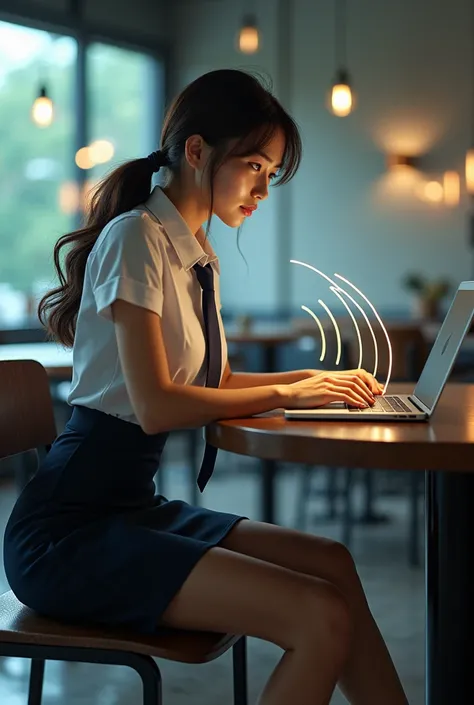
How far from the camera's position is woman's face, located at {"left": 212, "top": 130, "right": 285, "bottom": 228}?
1522 mm

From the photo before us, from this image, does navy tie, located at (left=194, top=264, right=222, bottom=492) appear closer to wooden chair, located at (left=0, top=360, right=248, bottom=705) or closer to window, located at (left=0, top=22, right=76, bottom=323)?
wooden chair, located at (left=0, top=360, right=248, bottom=705)

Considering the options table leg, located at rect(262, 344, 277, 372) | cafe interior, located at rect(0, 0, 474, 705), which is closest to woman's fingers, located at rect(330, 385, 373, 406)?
cafe interior, located at rect(0, 0, 474, 705)

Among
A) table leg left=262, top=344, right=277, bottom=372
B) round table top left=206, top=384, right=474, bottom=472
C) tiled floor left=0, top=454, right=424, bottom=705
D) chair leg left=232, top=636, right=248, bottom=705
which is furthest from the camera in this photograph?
table leg left=262, top=344, right=277, bottom=372

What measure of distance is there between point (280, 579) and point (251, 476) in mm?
4126

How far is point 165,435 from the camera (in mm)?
1489

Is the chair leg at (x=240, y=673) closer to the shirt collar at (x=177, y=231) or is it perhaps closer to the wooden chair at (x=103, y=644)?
the wooden chair at (x=103, y=644)

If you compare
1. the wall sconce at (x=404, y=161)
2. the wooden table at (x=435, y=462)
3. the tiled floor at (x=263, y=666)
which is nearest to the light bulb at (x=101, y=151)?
the wall sconce at (x=404, y=161)

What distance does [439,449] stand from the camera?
3.99 feet

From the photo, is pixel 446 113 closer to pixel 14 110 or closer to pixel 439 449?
pixel 14 110

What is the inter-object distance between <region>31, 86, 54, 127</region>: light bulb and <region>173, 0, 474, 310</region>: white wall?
209 cm

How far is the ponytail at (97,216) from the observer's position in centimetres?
157

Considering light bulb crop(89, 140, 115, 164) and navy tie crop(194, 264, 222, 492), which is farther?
light bulb crop(89, 140, 115, 164)

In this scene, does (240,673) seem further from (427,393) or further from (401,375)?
(401,375)

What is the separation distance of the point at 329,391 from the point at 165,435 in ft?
0.85
